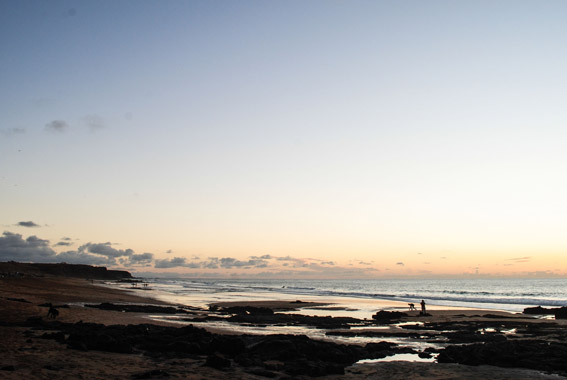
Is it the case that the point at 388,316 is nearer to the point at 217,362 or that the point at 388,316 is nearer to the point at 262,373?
the point at 262,373

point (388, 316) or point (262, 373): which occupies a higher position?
point (262, 373)

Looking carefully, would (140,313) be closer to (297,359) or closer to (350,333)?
(350,333)

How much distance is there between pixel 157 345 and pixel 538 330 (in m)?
24.8

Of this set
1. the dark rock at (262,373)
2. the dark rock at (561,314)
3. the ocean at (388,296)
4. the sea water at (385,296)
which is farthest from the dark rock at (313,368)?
the ocean at (388,296)

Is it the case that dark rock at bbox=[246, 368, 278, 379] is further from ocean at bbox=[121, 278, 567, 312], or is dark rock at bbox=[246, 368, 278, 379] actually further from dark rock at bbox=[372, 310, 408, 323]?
ocean at bbox=[121, 278, 567, 312]

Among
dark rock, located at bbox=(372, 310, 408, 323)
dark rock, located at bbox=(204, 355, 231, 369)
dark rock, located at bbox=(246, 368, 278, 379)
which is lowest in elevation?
dark rock, located at bbox=(372, 310, 408, 323)

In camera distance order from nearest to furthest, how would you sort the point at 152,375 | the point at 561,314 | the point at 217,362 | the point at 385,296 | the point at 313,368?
the point at 152,375 → the point at 313,368 → the point at 217,362 → the point at 561,314 → the point at 385,296

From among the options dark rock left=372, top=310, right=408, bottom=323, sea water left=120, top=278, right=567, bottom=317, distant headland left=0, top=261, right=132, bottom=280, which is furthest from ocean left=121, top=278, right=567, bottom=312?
distant headland left=0, top=261, right=132, bottom=280

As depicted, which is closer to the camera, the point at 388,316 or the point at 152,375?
the point at 152,375

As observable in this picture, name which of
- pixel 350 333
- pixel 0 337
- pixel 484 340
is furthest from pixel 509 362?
pixel 0 337

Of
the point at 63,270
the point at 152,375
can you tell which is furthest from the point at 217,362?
the point at 63,270

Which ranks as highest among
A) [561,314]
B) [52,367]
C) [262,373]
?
[52,367]

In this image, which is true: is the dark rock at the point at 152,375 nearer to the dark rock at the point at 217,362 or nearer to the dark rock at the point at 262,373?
the dark rock at the point at 217,362

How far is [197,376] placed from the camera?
44.7 feet
